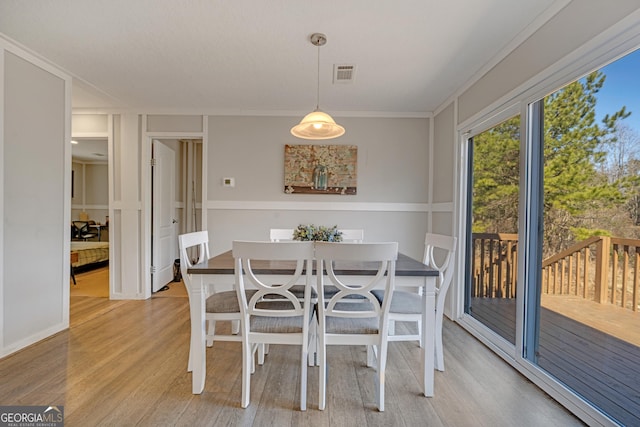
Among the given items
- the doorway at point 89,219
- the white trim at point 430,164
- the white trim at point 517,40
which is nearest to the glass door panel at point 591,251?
the white trim at point 517,40

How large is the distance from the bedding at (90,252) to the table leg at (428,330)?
5.25 metres

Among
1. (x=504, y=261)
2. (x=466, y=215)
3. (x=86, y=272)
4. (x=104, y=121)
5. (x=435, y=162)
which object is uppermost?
(x=104, y=121)

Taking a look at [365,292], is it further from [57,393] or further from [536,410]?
[57,393]

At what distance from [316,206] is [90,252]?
163 inches

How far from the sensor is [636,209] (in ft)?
4.78

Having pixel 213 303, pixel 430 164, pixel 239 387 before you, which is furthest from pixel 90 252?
pixel 430 164

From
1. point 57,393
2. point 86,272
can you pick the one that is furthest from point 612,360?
point 86,272

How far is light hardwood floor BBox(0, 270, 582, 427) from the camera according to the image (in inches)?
61.5

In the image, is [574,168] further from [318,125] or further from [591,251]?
[318,125]

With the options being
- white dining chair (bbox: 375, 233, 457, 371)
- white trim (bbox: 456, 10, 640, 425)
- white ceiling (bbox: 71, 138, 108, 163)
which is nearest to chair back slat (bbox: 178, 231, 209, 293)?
white dining chair (bbox: 375, 233, 457, 371)

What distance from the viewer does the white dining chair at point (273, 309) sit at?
1.50 meters

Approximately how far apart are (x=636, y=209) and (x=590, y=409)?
103 centimetres

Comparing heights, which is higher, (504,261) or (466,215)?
(466,215)

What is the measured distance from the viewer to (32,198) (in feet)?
7.95
